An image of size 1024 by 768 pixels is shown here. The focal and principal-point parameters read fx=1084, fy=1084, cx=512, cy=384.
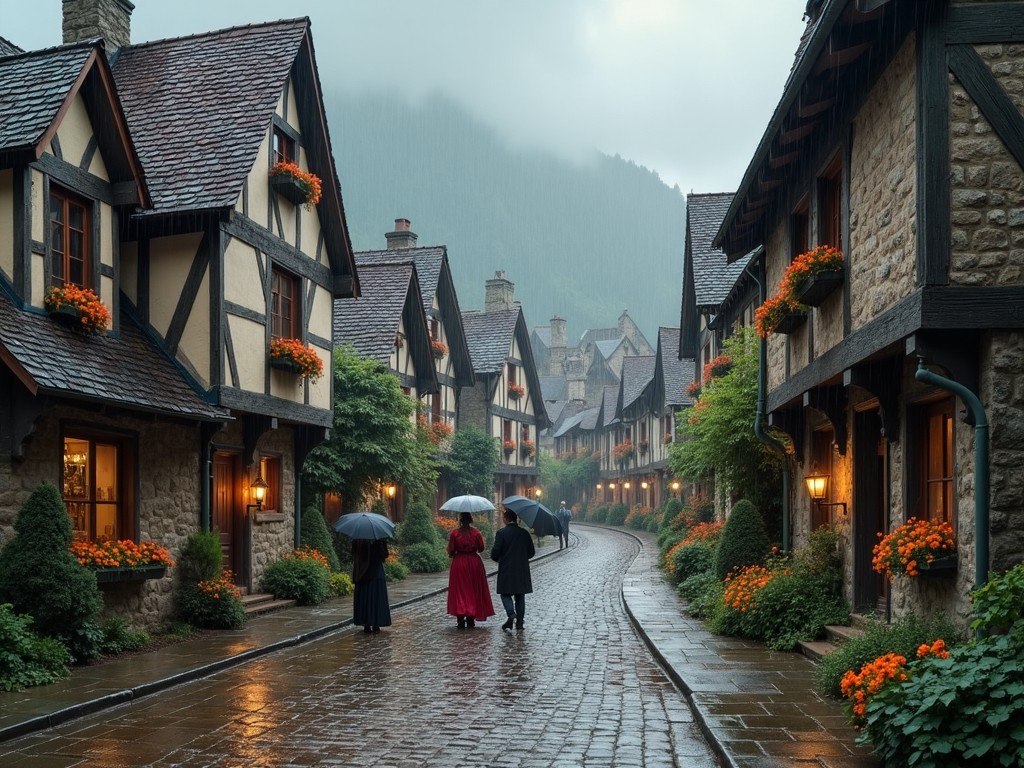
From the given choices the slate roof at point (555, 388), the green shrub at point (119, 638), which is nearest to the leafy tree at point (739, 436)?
the green shrub at point (119, 638)

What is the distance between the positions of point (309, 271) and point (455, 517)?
597 inches

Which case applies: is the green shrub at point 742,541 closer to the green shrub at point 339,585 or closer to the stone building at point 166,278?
the green shrub at point 339,585

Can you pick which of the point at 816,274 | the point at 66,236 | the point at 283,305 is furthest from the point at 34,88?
the point at 816,274

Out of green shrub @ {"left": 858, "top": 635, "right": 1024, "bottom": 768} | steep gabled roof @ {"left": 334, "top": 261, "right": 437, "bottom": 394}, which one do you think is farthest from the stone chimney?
A: green shrub @ {"left": 858, "top": 635, "right": 1024, "bottom": 768}

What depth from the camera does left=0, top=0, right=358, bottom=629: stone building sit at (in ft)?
38.4

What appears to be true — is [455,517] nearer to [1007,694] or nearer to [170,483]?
[170,483]

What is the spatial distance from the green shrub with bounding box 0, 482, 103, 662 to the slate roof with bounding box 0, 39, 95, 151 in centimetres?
386

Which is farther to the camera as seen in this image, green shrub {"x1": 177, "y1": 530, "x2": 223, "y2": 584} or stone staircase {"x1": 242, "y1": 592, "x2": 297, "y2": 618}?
stone staircase {"x1": 242, "y1": 592, "x2": 297, "y2": 618}

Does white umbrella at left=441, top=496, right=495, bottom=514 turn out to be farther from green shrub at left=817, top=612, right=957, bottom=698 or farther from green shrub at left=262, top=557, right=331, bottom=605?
green shrub at left=817, top=612, right=957, bottom=698

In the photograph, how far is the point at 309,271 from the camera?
58.9 ft

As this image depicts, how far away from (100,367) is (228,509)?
16.2ft

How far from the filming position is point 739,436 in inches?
646

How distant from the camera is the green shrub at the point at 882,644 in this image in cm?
806

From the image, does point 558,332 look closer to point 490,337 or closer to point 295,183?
point 490,337
